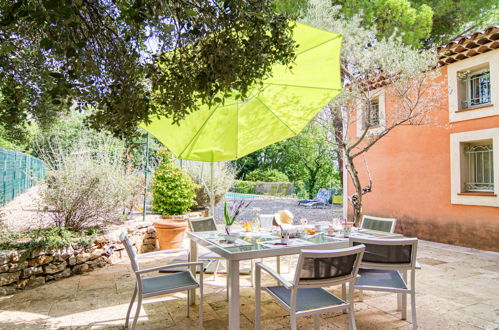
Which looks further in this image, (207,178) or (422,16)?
(207,178)

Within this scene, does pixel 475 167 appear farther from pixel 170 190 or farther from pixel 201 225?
pixel 170 190

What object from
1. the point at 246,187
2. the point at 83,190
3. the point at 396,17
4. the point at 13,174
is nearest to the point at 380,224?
the point at 83,190

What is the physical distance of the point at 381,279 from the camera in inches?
113

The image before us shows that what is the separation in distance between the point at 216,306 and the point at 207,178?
213 inches

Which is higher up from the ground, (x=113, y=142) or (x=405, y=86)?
(x=405, y=86)

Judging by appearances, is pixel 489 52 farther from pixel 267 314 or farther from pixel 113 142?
pixel 113 142

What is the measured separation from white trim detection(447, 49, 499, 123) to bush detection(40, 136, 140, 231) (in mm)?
6411

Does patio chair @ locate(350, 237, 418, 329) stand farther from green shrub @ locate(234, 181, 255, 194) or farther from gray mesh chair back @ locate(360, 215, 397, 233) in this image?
green shrub @ locate(234, 181, 255, 194)

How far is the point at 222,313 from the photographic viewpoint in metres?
3.21

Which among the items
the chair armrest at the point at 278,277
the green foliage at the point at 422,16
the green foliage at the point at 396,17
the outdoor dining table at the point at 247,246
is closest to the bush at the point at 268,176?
Answer: the green foliage at the point at 422,16

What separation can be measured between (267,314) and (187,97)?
7.34ft

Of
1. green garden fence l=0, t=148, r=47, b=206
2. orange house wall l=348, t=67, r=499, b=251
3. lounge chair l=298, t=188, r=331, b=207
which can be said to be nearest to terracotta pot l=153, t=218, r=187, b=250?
green garden fence l=0, t=148, r=47, b=206

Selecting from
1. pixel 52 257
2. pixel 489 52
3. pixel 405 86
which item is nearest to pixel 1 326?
pixel 52 257

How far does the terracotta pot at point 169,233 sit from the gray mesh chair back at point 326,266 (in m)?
3.77
